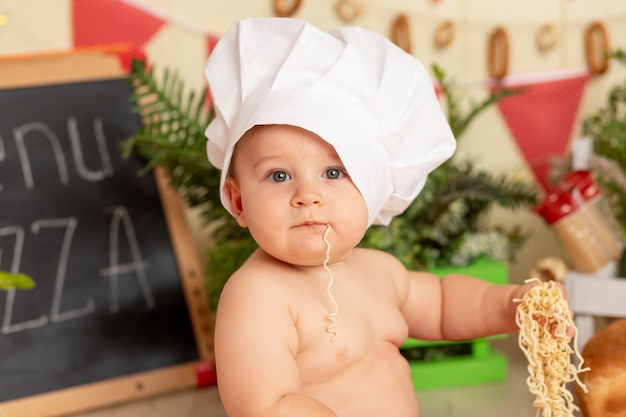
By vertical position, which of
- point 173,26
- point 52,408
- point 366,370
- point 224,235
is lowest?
point 52,408

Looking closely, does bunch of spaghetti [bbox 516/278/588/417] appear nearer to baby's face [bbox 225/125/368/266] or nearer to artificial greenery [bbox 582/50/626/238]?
baby's face [bbox 225/125/368/266]

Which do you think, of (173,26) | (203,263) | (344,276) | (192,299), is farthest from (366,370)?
(173,26)

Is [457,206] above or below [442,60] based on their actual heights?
below

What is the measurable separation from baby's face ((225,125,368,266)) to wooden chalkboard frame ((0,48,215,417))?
52 cm

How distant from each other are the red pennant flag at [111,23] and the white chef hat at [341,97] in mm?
631

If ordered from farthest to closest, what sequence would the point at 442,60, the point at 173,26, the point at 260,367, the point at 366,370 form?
the point at 442,60
the point at 173,26
the point at 366,370
the point at 260,367

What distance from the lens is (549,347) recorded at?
2.74 ft

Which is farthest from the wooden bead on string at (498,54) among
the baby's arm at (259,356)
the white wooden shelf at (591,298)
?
the baby's arm at (259,356)

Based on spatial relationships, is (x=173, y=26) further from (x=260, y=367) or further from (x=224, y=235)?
(x=260, y=367)

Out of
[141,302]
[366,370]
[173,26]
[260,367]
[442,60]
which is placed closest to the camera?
[260,367]

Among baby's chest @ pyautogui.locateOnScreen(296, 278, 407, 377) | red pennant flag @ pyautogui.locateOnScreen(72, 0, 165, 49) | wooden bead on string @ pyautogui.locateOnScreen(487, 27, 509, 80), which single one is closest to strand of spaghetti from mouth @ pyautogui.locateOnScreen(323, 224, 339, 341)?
baby's chest @ pyautogui.locateOnScreen(296, 278, 407, 377)

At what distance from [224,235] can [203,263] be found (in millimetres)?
158

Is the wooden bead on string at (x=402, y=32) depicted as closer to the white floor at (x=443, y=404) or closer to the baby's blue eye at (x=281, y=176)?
the white floor at (x=443, y=404)

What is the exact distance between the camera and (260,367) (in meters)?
0.78
